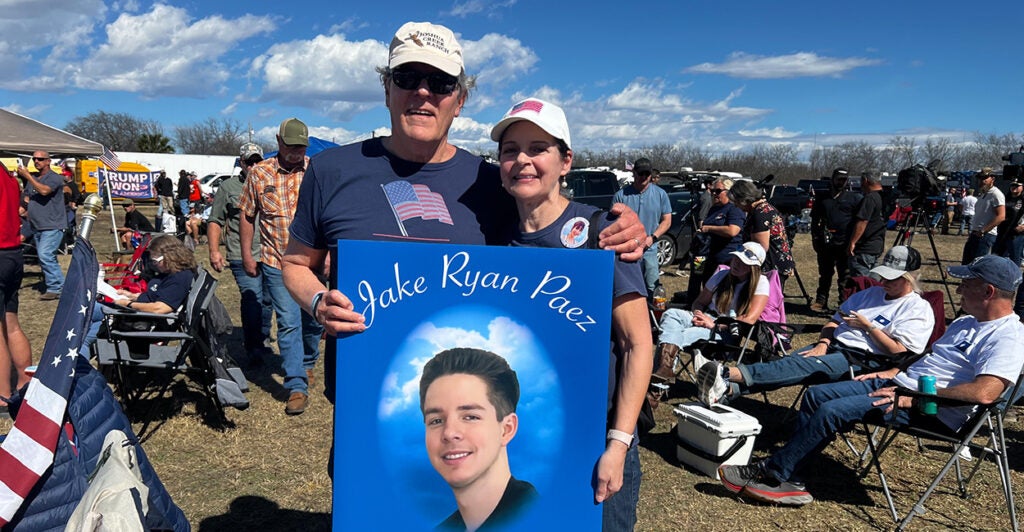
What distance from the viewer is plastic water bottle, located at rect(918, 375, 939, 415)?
11.2 ft

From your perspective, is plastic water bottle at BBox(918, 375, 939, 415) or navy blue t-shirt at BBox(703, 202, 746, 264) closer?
plastic water bottle at BBox(918, 375, 939, 415)

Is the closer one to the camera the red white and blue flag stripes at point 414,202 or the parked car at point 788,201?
the red white and blue flag stripes at point 414,202

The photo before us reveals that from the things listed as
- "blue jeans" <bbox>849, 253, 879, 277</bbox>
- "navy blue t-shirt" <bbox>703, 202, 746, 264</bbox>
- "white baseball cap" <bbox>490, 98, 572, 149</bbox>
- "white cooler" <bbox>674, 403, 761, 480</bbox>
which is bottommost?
"white cooler" <bbox>674, 403, 761, 480</bbox>

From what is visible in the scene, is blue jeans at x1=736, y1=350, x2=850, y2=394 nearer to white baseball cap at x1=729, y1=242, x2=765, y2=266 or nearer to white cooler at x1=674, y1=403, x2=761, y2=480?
white cooler at x1=674, y1=403, x2=761, y2=480

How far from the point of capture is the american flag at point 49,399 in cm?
195

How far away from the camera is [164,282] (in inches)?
187

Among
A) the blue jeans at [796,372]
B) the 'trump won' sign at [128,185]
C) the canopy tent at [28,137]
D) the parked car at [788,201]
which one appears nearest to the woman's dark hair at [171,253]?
the canopy tent at [28,137]

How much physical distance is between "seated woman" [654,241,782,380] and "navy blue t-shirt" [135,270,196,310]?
11.9 ft

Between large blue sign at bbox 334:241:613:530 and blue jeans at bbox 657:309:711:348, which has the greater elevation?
large blue sign at bbox 334:241:613:530

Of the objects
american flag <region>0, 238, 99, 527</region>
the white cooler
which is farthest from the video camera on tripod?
american flag <region>0, 238, 99, 527</region>

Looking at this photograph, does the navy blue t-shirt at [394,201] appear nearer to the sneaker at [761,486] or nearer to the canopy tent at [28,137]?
the sneaker at [761,486]

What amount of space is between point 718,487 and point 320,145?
6.14 metres

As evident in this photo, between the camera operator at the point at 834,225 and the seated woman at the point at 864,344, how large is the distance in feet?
13.0

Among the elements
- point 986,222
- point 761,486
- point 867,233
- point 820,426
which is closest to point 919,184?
point 867,233
